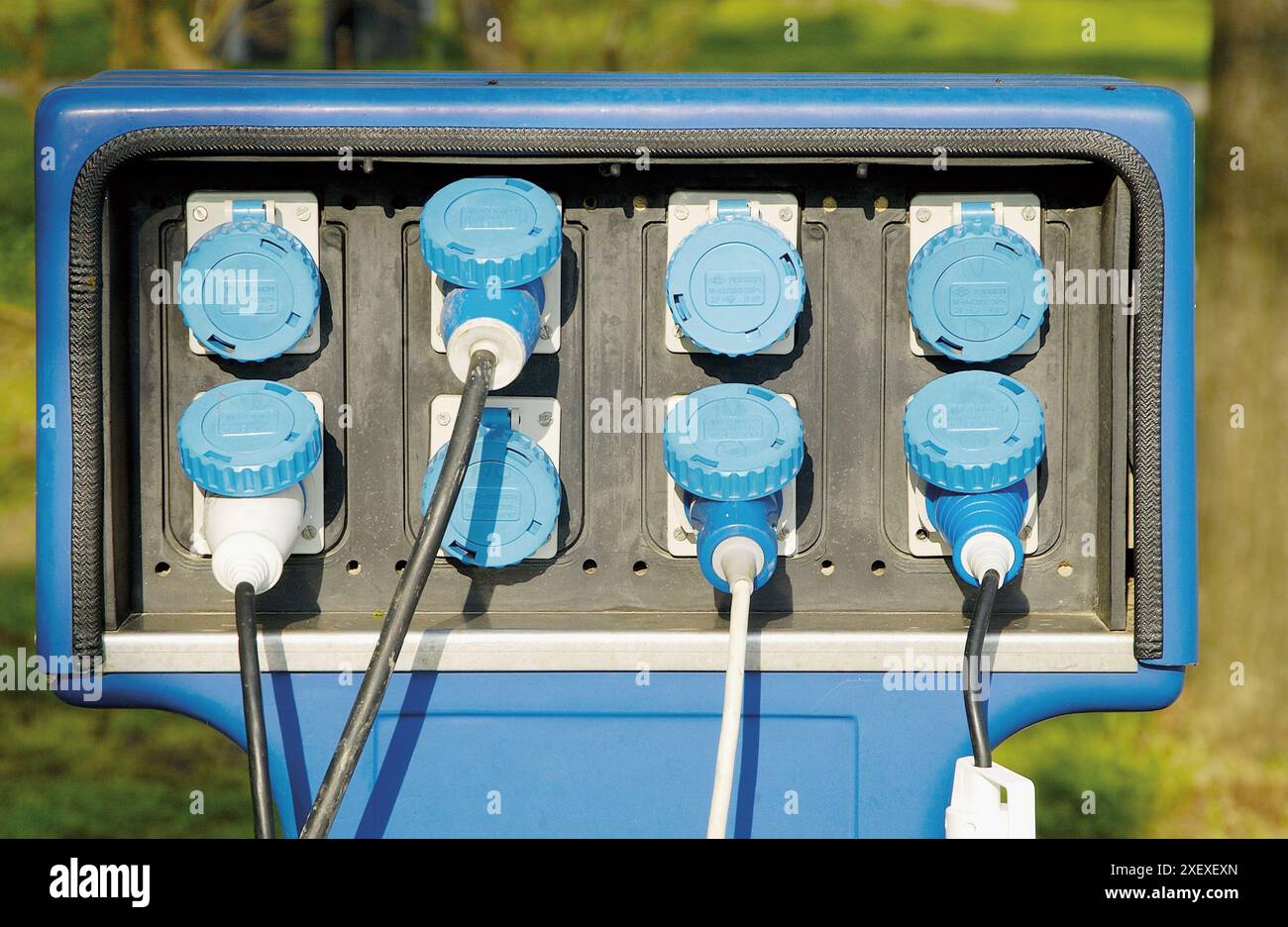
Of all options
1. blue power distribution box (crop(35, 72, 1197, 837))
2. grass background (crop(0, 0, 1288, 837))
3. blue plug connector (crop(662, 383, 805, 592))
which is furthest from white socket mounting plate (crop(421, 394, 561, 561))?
grass background (crop(0, 0, 1288, 837))

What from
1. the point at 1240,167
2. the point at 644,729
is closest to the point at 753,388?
the point at 644,729

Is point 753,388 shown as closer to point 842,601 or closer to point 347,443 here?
point 842,601

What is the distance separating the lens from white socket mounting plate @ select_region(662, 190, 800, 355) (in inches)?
39.6

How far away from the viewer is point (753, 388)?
960 mm

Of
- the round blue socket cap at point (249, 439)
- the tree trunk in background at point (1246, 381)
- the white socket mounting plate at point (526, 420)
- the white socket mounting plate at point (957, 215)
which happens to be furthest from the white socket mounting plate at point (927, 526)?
the tree trunk in background at point (1246, 381)

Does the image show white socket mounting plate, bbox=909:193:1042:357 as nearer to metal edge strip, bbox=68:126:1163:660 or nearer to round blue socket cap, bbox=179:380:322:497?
metal edge strip, bbox=68:126:1163:660

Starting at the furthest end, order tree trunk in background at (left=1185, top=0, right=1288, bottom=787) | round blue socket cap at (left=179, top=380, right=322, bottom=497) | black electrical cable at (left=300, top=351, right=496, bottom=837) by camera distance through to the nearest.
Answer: tree trunk in background at (left=1185, top=0, right=1288, bottom=787), round blue socket cap at (left=179, top=380, right=322, bottom=497), black electrical cable at (left=300, top=351, right=496, bottom=837)

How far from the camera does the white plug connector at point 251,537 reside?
3.01 ft

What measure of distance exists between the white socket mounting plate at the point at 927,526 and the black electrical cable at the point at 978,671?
0.09 metres

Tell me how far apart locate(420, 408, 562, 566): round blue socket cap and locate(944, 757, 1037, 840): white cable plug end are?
38cm

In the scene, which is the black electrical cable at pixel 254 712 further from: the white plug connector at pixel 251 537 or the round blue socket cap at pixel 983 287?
the round blue socket cap at pixel 983 287

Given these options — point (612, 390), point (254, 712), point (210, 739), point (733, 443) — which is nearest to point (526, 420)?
point (612, 390)

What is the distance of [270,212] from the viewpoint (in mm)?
1003

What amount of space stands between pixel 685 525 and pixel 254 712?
371 mm
